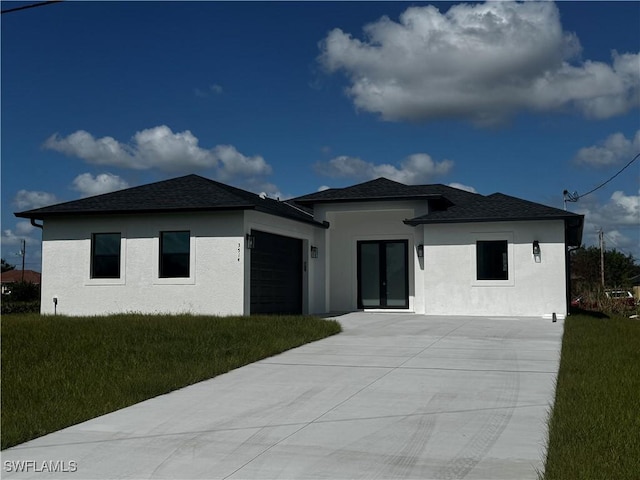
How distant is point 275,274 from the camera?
1981cm

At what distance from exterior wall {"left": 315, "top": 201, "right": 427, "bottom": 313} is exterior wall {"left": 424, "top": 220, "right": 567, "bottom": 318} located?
1.72 metres

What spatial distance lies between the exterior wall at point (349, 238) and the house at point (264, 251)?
0.12 m

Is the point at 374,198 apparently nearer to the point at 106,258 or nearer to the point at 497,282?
the point at 497,282

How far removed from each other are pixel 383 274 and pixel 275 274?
4747 mm

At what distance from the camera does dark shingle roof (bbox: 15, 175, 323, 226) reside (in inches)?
688

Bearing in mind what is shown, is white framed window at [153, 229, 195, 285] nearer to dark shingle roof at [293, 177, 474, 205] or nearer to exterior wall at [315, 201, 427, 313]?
dark shingle roof at [293, 177, 474, 205]

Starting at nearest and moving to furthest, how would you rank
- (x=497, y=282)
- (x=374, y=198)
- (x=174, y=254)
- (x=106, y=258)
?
(x=174, y=254) → (x=106, y=258) → (x=497, y=282) → (x=374, y=198)

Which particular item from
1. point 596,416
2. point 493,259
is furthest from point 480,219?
point 596,416

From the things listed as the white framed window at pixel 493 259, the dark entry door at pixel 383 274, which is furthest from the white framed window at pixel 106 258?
the white framed window at pixel 493 259

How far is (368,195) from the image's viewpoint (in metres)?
21.3

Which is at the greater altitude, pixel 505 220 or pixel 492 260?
pixel 505 220

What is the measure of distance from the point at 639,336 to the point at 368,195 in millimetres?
9426

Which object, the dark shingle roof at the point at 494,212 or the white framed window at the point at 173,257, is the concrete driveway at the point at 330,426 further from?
the dark shingle roof at the point at 494,212

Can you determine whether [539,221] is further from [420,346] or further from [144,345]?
[144,345]
